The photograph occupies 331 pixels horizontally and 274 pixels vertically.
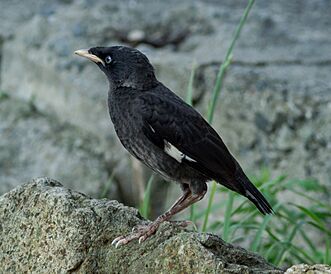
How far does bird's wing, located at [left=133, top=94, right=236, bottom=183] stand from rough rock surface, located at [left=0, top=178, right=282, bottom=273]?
1.74 ft

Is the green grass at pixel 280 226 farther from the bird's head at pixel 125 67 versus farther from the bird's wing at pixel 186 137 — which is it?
the bird's head at pixel 125 67

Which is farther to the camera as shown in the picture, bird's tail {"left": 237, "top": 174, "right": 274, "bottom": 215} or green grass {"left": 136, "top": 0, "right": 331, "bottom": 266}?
green grass {"left": 136, "top": 0, "right": 331, "bottom": 266}

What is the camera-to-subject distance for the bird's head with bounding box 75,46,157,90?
15.4ft

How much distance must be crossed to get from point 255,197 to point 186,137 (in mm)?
414

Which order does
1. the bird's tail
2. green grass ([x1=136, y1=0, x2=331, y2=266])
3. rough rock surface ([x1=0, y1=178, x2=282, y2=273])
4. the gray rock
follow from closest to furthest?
rough rock surface ([x1=0, y1=178, x2=282, y2=273])
the bird's tail
green grass ([x1=136, y1=0, x2=331, y2=266])
the gray rock

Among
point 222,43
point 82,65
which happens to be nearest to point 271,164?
point 222,43

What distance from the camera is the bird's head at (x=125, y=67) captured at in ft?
15.4

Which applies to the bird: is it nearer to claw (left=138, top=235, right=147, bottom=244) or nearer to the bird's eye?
the bird's eye

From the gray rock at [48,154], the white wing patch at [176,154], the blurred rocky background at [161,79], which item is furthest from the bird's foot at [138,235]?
the gray rock at [48,154]

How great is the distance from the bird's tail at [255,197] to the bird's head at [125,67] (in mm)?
663

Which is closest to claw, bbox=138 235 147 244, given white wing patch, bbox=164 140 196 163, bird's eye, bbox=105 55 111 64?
white wing patch, bbox=164 140 196 163

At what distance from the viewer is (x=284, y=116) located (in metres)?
6.69

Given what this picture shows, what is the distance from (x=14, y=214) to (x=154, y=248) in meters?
0.66

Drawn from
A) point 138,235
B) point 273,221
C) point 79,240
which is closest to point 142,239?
point 138,235
